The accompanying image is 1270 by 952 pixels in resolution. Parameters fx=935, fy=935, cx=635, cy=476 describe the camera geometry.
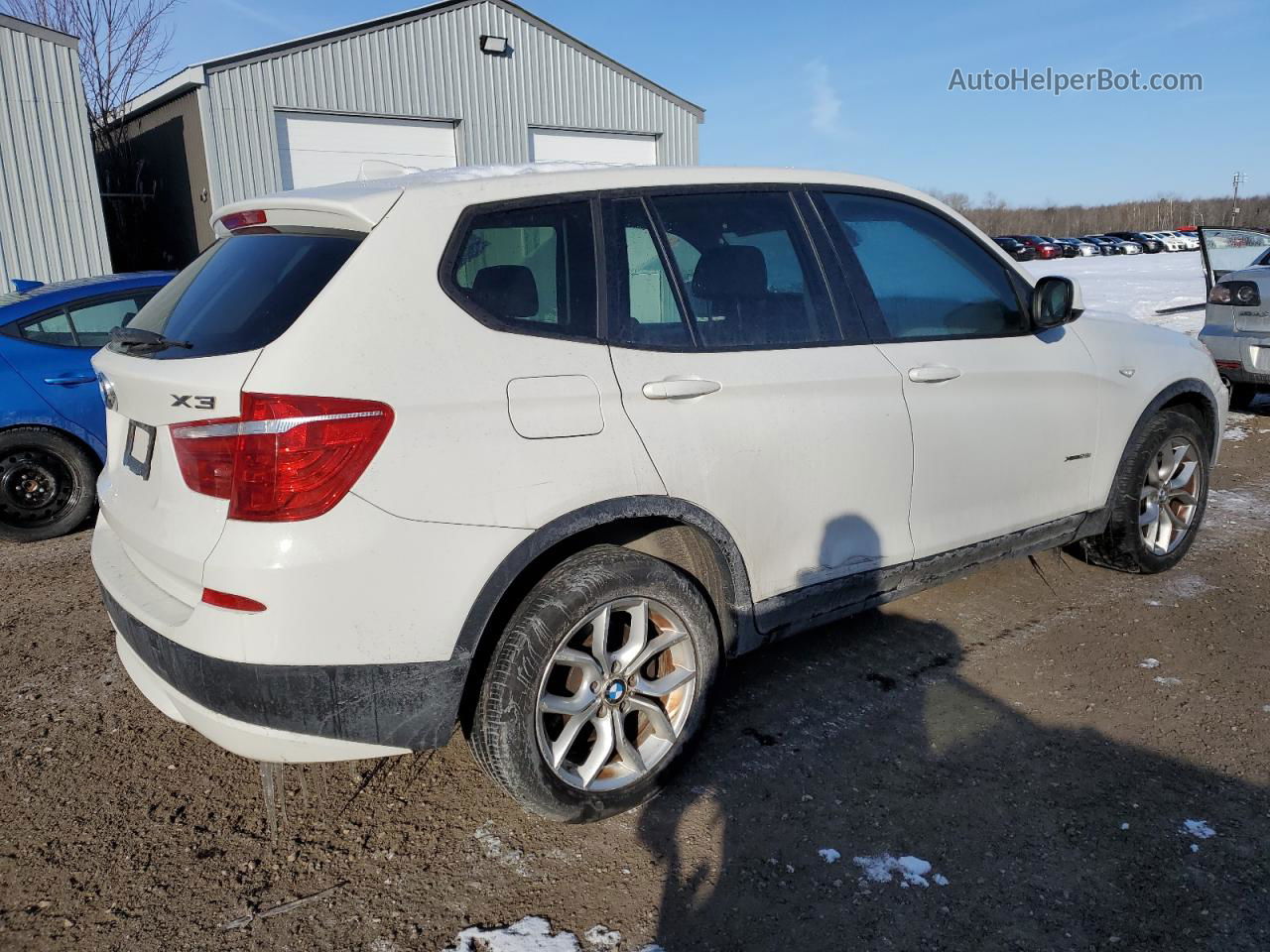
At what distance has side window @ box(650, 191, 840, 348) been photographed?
9.58ft

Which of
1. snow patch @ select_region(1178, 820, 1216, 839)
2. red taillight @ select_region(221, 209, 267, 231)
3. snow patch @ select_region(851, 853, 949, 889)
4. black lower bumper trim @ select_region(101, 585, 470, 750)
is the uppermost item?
red taillight @ select_region(221, 209, 267, 231)

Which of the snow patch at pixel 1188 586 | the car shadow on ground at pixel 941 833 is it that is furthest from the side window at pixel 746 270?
the snow patch at pixel 1188 586

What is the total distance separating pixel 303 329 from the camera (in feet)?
7.25

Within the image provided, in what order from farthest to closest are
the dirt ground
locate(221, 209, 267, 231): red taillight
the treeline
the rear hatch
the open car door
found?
the treeline
the open car door
locate(221, 209, 267, 231): red taillight
the dirt ground
the rear hatch

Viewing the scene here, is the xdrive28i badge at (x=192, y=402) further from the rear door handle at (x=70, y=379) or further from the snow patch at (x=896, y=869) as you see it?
the rear door handle at (x=70, y=379)

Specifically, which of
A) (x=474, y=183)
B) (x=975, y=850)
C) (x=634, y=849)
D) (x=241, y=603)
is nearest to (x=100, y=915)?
(x=241, y=603)

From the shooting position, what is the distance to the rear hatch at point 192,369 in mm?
2240

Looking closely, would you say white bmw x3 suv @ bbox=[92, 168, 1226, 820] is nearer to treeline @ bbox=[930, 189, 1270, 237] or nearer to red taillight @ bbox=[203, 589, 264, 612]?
red taillight @ bbox=[203, 589, 264, 612]

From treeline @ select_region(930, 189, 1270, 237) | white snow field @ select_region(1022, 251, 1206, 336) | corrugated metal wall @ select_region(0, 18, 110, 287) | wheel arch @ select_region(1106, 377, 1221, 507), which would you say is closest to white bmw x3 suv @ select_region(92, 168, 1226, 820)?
wheel arch @ select_region(1106, 377, 1221, 507)

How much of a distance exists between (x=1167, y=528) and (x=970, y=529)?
1688 mm

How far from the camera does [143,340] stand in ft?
8.30

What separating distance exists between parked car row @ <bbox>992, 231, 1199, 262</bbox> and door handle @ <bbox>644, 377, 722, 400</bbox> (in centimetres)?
4776

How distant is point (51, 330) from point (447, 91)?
9.34m

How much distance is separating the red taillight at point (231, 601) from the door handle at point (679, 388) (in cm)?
115
